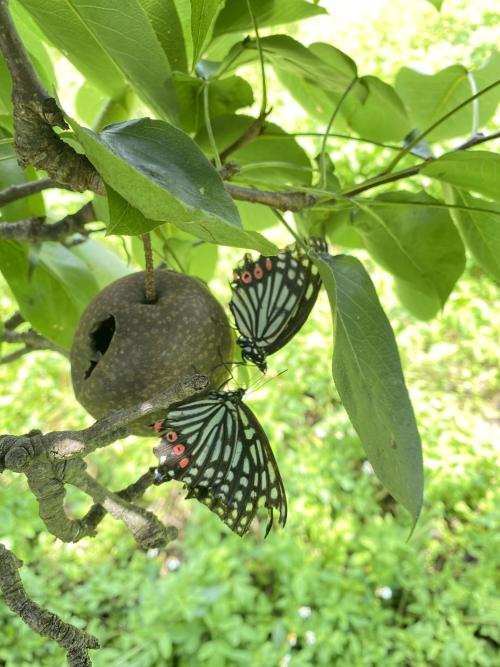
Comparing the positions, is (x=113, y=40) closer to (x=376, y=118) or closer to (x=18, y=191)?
(x=18, y=191)

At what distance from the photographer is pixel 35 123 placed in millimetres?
496

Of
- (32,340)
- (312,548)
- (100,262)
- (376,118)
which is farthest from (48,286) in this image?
(312,548)

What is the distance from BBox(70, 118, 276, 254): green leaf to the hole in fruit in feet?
0.71

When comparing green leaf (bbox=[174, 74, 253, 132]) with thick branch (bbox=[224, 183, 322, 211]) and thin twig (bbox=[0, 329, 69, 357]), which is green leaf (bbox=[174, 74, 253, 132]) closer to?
thick branch (bbox=[224, 183, 322, 211])

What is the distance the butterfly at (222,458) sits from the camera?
602 millimetres

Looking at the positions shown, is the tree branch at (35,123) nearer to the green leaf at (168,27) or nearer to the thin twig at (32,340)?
the green leaf at (168,27)

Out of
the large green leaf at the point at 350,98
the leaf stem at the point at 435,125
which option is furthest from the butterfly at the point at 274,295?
the large green leaf at the point at 350,98

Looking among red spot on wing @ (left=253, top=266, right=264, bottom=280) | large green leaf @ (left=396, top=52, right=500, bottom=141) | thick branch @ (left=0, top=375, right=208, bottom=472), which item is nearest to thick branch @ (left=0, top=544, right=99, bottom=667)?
thick branch @ (left=0, top=375, right=208, bottom=472)

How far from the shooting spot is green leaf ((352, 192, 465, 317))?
0.80 metres

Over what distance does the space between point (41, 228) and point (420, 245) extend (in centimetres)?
43

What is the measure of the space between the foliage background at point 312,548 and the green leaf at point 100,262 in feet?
2.72

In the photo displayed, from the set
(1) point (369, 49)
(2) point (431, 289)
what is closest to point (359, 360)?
(2) point (431, 289)

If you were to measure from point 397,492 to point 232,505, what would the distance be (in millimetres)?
145

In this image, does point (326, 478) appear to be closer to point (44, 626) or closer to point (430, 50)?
point (44, 626)
